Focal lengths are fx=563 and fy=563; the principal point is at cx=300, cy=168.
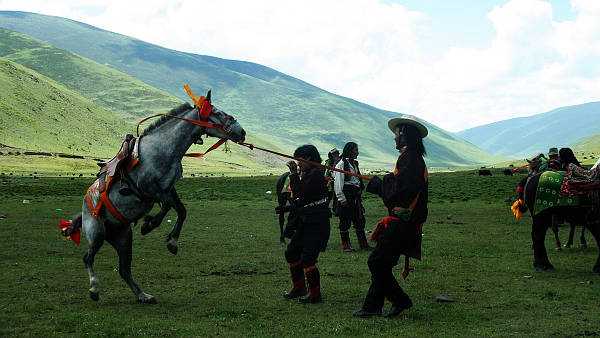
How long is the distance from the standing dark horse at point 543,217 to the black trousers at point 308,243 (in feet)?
17.1

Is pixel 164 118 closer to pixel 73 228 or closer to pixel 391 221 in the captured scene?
pixel 73 228

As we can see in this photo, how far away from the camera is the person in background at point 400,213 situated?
7.71 meters

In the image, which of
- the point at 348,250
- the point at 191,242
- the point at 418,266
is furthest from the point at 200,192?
the point at 418,266

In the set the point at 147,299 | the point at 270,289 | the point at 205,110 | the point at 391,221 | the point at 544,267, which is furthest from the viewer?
the point at 544,267

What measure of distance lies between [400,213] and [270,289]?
3.55m

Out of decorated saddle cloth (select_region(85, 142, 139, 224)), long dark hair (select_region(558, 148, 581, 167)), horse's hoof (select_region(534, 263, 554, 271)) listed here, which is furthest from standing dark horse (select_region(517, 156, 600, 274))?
decorated saddle cloth (select_region(85, 142, 139, 224))

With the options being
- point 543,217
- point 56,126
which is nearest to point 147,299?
point 543,217

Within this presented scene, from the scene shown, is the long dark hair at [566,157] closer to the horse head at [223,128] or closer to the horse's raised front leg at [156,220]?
the horse head at [223,128]

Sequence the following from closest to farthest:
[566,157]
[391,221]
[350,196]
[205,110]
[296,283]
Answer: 1. [391,221]
2. [205,110]
3. [296,283]
4. [566,157]
5. [350,196]

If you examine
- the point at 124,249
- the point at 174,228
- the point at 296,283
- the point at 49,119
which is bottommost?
the point at 296,283

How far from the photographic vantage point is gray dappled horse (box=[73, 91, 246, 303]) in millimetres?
8516

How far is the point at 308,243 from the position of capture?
913cm

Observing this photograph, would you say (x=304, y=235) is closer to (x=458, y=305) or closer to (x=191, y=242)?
(x=458, y=305)

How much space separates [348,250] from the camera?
1479 centimetres
